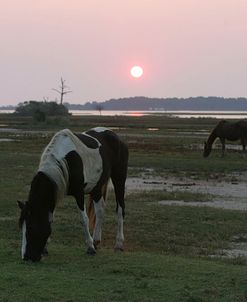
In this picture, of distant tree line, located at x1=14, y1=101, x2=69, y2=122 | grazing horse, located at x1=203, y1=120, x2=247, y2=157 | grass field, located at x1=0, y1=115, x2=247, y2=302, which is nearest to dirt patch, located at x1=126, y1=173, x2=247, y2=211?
grass field, located at x1=0, y1=115, x2=247, y2=302

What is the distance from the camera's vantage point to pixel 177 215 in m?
13.0

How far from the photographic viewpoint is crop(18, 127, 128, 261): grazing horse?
26.0 ft

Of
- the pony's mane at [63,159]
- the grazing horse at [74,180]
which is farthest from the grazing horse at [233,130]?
the pony's mane at [63,159]

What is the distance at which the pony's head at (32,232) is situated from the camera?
786 centimetres

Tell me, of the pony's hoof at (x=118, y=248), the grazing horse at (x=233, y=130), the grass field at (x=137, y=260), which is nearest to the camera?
the grass field at (x=137, y=260)

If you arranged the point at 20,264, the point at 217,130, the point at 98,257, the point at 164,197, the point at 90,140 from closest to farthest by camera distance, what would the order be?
the point at 20,264
the point at 98,257
the point at 90,140
the point at 164,197
the point at 217,130

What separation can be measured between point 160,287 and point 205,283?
586 mm

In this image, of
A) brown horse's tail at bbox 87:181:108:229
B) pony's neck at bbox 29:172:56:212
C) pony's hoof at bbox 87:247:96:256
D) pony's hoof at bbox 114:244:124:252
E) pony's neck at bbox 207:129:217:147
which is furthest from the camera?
pony's neck at bbox 207:129:217:147

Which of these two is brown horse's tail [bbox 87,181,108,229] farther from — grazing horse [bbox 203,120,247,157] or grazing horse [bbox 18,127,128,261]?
grazing horse [bbox 203,120,247,157]

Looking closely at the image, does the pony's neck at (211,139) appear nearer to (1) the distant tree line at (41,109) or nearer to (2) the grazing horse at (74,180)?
(2) the grazing horse at (74,180)

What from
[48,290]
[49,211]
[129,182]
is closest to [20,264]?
[49,211]

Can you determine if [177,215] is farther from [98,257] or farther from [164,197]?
[98,257]

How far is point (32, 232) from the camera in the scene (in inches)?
310

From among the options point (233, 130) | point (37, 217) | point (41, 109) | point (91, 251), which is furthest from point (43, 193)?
point (41, 109)
